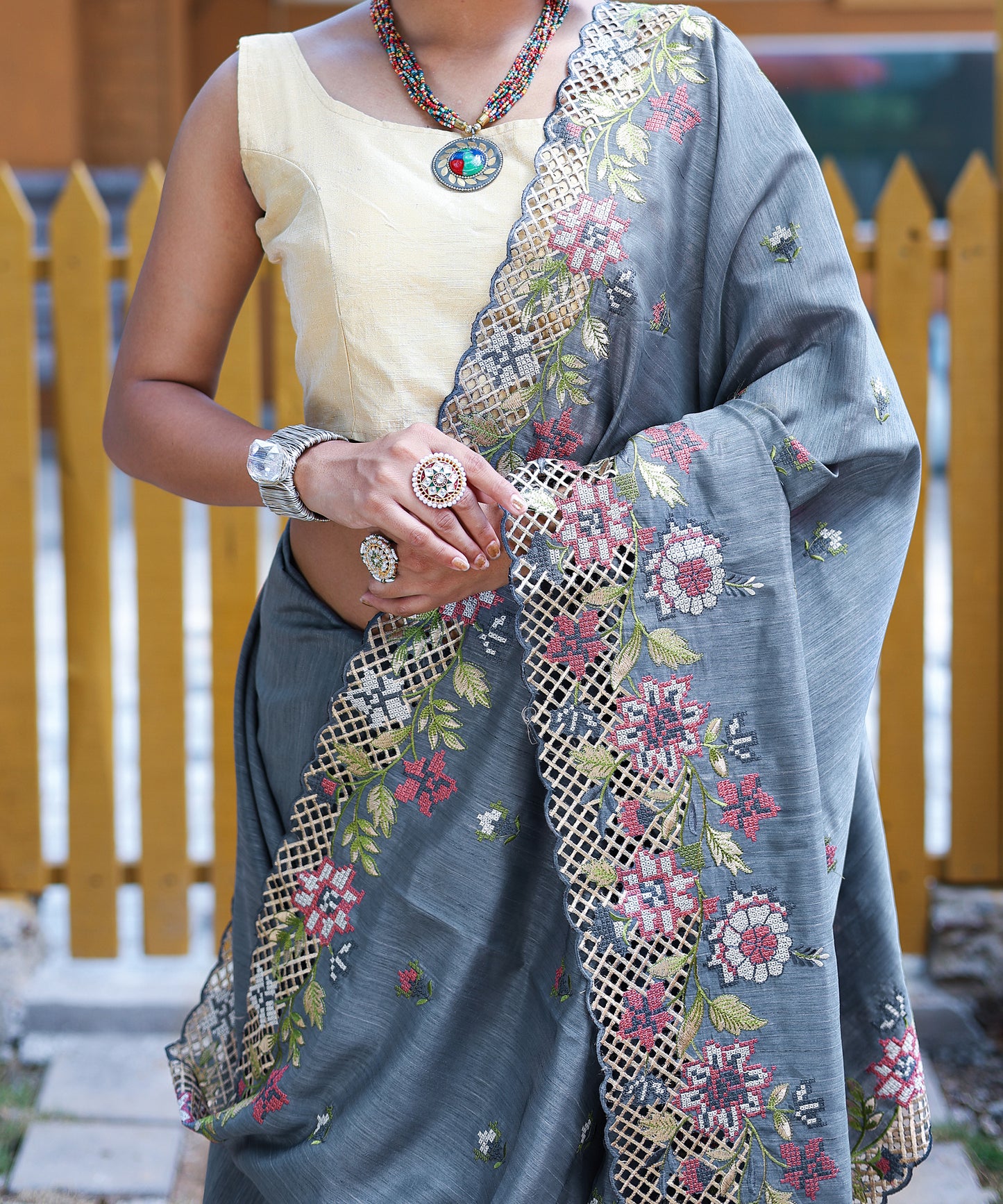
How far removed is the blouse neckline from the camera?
148 cm

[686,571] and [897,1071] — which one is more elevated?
[686,571]

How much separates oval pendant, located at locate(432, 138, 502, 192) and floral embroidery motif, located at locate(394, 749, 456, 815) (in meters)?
0.62

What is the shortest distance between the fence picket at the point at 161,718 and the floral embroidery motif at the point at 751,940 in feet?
6.73

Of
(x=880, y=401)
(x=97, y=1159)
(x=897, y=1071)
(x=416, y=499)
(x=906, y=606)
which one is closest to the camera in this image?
(x=416, y=499)

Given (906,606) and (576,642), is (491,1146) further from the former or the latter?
(906,606)

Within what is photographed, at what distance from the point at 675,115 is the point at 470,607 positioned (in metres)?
0.60

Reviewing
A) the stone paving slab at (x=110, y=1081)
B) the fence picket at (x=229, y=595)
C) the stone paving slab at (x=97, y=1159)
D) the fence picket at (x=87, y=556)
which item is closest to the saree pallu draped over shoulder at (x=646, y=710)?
the stone paving slab at (x=97, y=1159)

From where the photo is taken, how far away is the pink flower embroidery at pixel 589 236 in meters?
1.42

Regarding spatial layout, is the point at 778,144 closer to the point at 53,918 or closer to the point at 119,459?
the point at 119,459

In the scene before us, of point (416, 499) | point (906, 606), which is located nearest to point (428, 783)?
point (416, 499)

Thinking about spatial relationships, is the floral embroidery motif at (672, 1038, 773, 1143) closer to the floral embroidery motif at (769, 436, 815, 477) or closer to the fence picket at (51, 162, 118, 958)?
the floral embroidery motif at (769, 436, 815, 477)

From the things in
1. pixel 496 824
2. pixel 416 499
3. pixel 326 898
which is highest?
pixel 416 499

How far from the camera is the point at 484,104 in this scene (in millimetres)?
1504

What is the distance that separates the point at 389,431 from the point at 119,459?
40 cm
